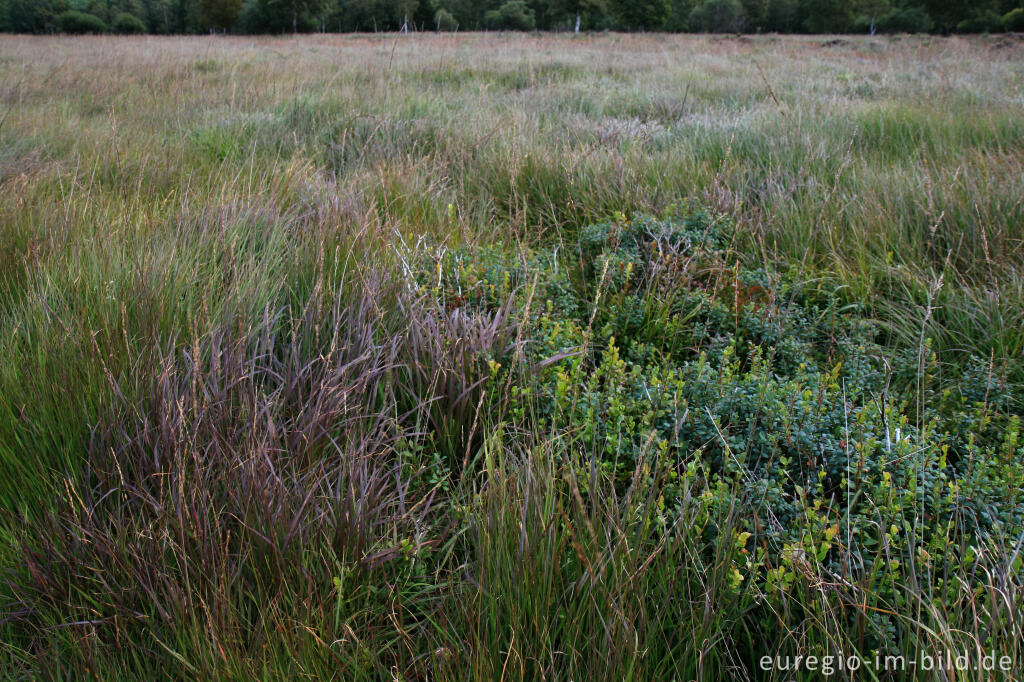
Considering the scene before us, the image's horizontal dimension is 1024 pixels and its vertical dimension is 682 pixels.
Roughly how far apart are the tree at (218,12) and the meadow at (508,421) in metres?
45.8

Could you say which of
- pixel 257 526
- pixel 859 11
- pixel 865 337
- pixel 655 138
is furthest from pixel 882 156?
pixel 859 11

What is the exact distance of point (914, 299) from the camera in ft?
8.97

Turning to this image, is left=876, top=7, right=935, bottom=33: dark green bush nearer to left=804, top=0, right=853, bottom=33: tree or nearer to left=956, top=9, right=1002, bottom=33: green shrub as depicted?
left=956, top=9, right=1002, bottom=33: green shrub

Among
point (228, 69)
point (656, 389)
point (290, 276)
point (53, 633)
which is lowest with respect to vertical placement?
point (53, 633)

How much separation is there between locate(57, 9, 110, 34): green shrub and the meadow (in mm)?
43297

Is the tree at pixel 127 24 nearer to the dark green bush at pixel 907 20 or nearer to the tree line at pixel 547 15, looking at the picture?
the tree line at pixel 547 15

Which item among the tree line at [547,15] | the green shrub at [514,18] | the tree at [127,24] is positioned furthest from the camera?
the green shrub at [514,18]

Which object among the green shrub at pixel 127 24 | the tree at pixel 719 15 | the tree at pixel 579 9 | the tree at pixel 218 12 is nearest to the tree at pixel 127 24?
the green shrub at pixel 127 24

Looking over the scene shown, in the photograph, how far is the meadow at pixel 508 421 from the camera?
1.16 meters

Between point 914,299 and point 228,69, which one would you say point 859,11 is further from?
point 914,299

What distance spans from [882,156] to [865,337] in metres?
2.77

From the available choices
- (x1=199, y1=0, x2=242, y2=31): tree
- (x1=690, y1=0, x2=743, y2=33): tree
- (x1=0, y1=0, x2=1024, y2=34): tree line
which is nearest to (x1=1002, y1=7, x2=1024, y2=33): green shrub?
(x1=0, y1=0, x2=1024, y2=34): tree line

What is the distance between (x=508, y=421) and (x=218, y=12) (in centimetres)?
4991

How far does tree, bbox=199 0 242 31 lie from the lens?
41.0 metres
